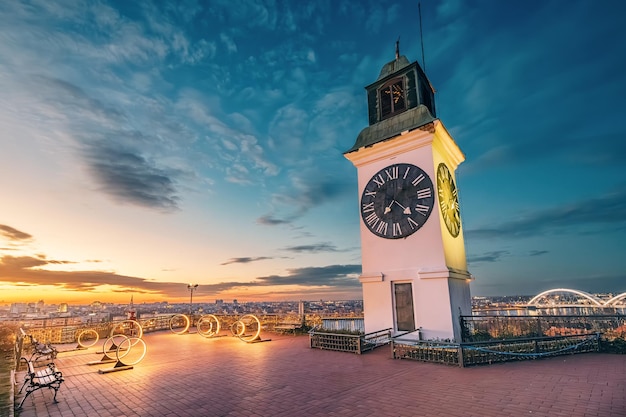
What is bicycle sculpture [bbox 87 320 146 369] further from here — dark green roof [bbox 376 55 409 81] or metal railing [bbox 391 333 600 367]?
dark green roof [bbox 376 55 409 81]

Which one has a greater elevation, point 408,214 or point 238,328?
point 408,214

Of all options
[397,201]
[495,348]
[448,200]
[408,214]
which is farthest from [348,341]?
[448,200]

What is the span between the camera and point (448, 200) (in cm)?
1369

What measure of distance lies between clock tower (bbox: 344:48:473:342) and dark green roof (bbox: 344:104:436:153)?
0.05 m

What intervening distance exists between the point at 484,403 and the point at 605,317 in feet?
23.7

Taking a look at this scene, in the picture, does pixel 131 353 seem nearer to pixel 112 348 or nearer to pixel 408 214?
pixel 112 348

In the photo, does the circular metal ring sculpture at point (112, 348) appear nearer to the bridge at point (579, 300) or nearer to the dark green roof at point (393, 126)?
the dark green roof at point (393, 126)

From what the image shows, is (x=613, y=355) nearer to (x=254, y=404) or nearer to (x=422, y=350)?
(x=422, y=350)

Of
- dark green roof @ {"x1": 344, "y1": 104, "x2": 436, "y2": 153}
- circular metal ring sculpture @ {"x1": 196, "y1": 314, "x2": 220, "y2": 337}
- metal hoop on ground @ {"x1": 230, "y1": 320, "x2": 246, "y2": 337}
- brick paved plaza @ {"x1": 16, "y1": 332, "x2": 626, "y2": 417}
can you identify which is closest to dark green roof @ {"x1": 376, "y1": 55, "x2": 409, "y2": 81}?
dark green roof @ {"x1": 344, "y1": 104, "x2": 436, "y2": 153}

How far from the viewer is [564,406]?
5379mm

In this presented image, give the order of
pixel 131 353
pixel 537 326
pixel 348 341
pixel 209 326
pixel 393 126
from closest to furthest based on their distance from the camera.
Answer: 1. pixel 537 326
2. pixel 348 341
3. pixel 131 353
4. pixel 393 126
5. pixel 209 326

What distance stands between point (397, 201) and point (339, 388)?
27.8 feet

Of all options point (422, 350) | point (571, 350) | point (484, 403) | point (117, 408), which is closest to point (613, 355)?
point (571, 350)

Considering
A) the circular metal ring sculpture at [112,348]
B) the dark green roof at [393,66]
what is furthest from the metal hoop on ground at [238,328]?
the dark green roof at [393,66]
